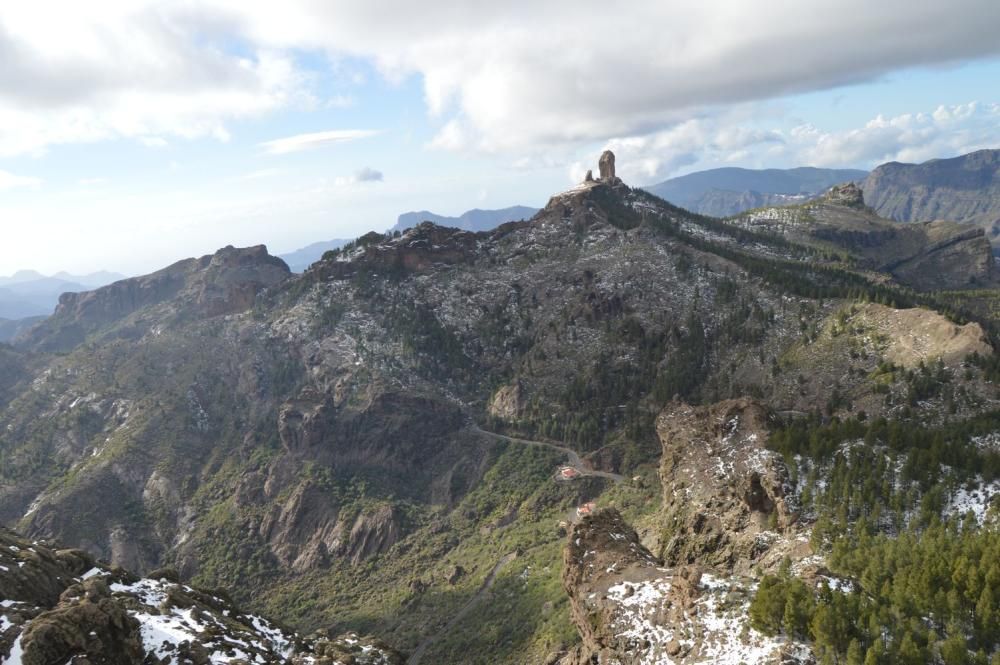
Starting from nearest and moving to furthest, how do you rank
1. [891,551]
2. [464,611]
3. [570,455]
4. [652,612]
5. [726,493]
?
[891,551] < [652,612] < [726,493] < [464,611] < [570,455]

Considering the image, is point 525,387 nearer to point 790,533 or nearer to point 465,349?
point 465,349

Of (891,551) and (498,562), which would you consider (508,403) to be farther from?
(891,551)

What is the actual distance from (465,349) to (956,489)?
144779mm

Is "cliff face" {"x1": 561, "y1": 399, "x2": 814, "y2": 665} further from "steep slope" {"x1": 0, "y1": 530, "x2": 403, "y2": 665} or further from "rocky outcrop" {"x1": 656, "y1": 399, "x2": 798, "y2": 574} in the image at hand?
"steep slope" {"x1": 0, "y1": 530, "x2": 403, "y2": 665}

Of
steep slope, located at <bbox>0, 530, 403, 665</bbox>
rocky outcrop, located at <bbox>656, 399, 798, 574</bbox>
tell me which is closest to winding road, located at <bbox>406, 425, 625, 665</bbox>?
steep slope, located at <bbox>0, 530, 403, 665</bbox>

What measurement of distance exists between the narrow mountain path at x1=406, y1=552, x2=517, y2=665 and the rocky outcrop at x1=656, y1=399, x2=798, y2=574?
41409 millimetres

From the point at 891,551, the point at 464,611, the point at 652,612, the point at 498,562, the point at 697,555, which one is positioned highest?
the point at 891,551

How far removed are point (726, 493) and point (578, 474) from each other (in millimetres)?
63589

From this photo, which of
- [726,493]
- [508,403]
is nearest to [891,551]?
[726,493]

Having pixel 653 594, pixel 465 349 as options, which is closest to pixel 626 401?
pixel 465 349

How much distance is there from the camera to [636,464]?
5256 inches

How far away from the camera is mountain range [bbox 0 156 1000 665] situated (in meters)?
53.6

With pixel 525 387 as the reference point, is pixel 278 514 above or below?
below

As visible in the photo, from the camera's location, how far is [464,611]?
10219 centimetres
